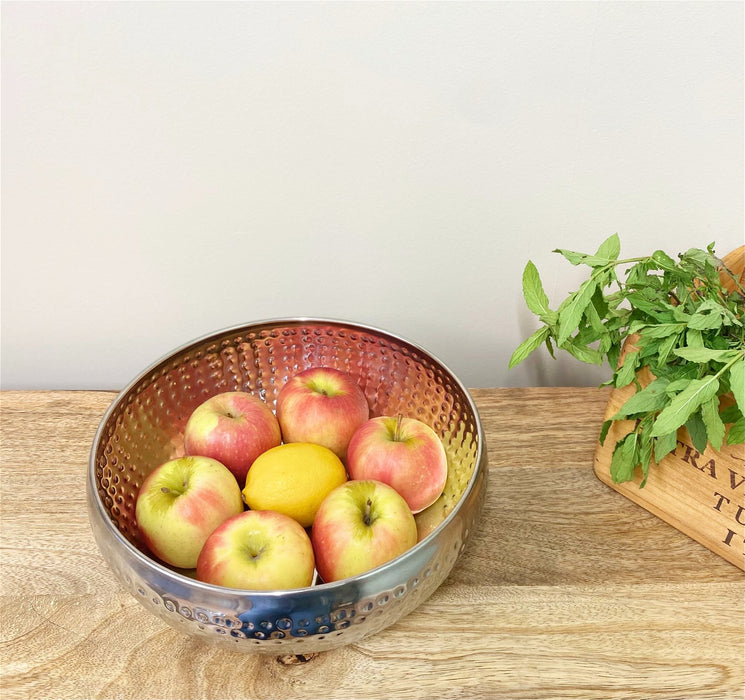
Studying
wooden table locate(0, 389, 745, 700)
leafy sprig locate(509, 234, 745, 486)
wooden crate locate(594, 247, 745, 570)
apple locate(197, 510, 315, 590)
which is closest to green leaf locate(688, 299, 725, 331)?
leafy sprig locate(509, 234, 745, 486)

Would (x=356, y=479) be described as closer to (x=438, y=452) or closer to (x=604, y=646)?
(x=438, y=452)

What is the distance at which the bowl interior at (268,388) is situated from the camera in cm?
63

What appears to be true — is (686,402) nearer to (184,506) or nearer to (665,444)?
(665,444)

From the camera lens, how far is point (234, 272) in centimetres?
82

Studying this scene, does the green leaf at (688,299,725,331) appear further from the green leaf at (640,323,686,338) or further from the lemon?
Result: the lemon

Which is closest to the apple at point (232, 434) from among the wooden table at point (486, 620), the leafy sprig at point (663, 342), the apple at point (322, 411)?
the apple at point (322, 411)

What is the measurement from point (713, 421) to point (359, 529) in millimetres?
297

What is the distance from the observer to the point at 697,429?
0.58 meters

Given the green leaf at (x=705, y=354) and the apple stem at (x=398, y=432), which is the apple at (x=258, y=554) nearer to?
the apple stem at (x=398, y=432)

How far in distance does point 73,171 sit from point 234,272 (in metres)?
0.21

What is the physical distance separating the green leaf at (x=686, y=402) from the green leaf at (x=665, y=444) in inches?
2.8

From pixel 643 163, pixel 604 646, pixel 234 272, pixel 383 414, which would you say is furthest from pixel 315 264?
pixel 604 646

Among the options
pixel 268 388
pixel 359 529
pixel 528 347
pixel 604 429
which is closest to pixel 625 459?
pixel 604 429

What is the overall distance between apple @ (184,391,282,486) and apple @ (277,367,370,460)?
0.07ft
